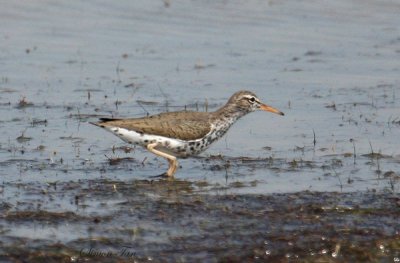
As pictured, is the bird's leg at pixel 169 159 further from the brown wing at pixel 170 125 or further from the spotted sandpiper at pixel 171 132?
the brown wing at pixel 170 125

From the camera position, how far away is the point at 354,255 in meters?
9.83

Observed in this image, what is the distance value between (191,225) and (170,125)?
2.89 m

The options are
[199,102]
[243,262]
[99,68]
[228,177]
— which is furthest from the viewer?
[99,68]

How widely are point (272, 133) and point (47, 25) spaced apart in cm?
843

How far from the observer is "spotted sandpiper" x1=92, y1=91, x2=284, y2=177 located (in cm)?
1294

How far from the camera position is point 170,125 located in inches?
519

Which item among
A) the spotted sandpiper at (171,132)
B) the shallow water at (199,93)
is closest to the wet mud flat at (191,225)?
Result: the shallow water at (199,93)

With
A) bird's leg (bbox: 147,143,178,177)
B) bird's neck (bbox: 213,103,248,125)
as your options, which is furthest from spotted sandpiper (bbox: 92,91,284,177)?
bird's neck (bbox: 213,103,248,125)

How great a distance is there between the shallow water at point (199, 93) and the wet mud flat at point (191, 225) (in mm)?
59

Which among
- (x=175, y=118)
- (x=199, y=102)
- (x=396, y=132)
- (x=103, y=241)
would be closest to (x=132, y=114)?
(x=199, y=102)

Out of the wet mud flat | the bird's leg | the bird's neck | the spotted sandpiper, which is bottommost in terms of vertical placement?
the wet mud flat

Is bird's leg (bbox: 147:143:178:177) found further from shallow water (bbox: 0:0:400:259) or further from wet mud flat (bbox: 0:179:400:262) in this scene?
wet mud flat (bbox: 0:179:400:262)

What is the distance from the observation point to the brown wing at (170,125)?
12961 mm

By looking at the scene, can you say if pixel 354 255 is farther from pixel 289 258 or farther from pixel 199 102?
pixel 199 102
